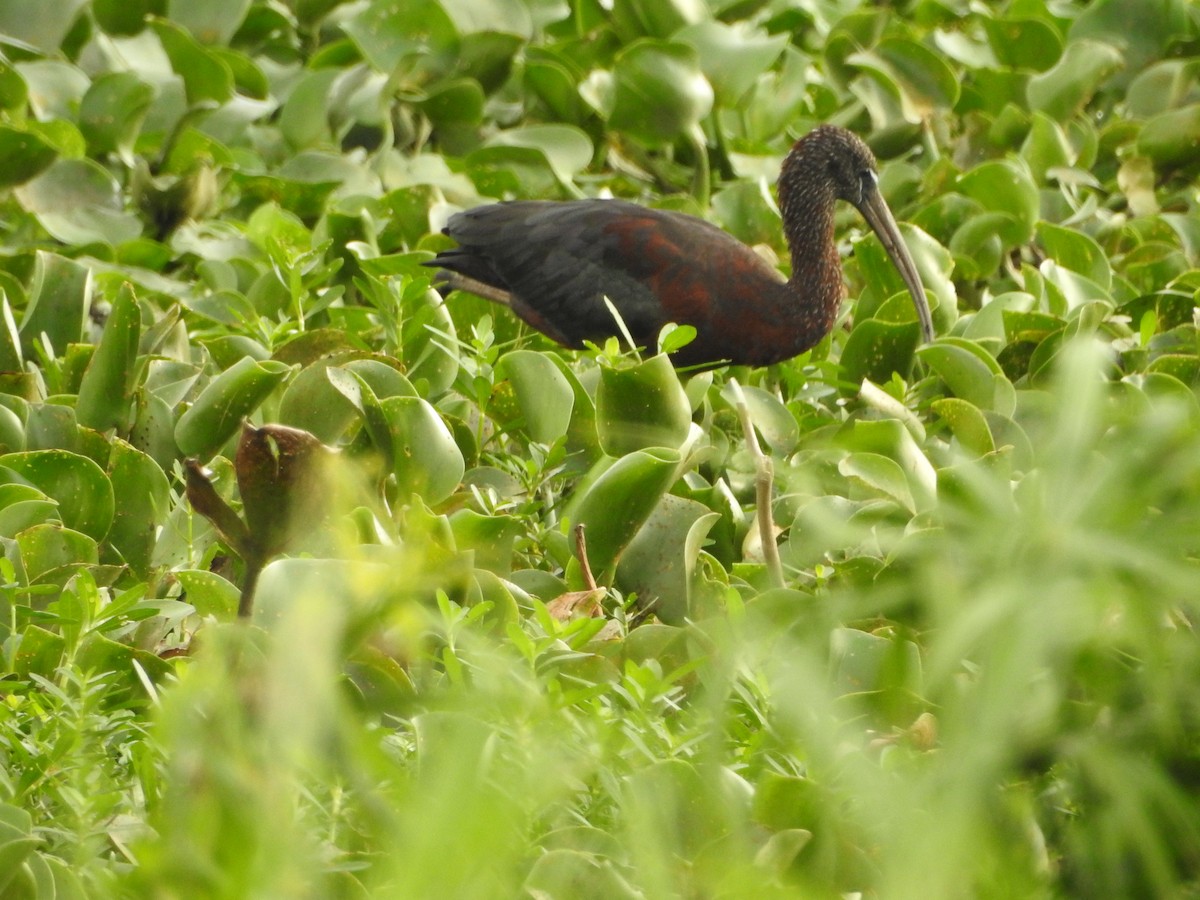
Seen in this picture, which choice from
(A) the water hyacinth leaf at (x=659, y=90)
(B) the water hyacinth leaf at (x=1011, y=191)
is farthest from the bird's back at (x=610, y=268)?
(B) the water hyacinth leaf at (x=1011, y=191)

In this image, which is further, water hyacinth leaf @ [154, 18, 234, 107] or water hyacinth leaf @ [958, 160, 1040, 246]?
water hyacinth leaf @ [154, 18, 234, 107]

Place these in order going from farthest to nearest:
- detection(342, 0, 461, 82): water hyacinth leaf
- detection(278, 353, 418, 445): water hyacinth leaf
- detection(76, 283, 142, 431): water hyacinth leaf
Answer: detection(342, 0, 461, 82): water hyacinth leaf
detection(76, 283, 142, 431): water hyacinth leaf
detection(278, 353, 418, 445): water hyacinth leaf

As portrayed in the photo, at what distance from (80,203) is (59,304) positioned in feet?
3.37

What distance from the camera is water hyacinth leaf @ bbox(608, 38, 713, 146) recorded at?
16.1 feet

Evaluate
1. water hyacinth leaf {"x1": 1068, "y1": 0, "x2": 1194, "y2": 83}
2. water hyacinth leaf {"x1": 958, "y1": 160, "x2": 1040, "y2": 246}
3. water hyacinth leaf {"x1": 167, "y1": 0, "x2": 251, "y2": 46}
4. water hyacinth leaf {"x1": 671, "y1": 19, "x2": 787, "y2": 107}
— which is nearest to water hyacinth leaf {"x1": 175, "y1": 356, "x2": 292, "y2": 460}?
water hyacinth leaf {"x1": 958, "y1": 160, "x2": 1040, "y2": 246}

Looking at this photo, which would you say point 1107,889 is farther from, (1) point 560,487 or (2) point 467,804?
(1) point 560,487

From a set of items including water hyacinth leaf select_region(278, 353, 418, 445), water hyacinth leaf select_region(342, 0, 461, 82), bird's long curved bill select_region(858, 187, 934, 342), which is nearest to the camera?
water hyacinth leaf select_region(278, 353, 418, 445)

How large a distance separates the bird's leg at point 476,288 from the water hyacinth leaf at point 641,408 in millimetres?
1485

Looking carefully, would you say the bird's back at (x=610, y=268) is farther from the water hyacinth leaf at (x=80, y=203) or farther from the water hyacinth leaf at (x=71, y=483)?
the water hyacinth leaf at (x=71, y=483)

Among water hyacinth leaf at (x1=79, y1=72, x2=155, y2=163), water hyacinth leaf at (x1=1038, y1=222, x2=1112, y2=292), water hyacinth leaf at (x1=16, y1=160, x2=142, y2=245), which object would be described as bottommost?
water hyacinth leaf at (x1=16, y1=160, x2=142, y2=245)

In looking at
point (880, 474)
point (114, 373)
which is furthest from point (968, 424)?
point (114, 373)

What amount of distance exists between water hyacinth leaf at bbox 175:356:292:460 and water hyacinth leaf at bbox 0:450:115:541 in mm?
274

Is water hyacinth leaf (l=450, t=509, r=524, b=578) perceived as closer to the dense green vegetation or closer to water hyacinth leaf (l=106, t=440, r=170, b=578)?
the dense green vegetation

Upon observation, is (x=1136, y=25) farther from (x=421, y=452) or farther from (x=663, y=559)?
(x=421, y=452)
